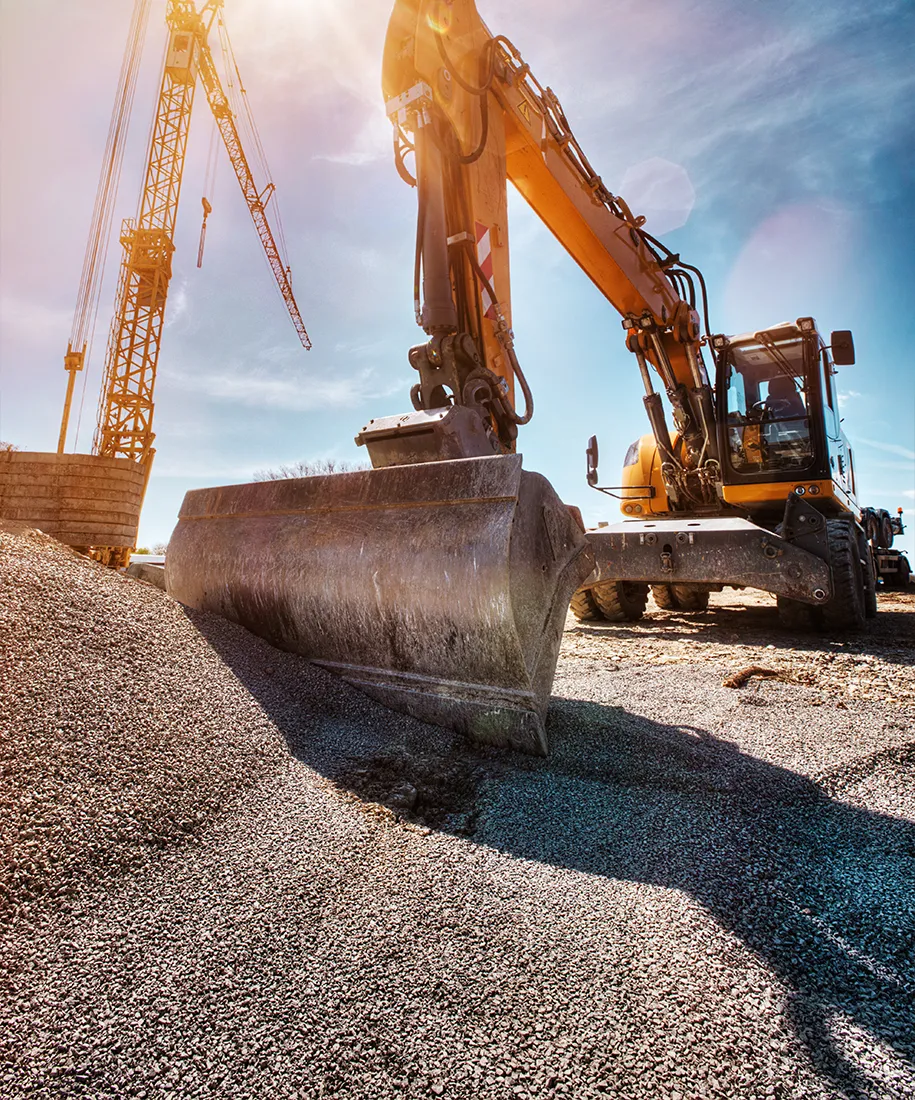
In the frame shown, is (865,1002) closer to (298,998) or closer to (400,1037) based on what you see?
(400,1037)

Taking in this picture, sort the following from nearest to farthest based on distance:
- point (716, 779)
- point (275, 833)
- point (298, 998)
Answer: point (298, 998) < point (275, 833) < point (716, 779)

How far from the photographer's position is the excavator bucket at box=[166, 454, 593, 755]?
1.91 metres

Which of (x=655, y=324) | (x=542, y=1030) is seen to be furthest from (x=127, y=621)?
(x=655, y=324)

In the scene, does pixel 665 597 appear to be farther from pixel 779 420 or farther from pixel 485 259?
pixel 485 259

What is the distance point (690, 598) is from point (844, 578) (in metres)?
1.79

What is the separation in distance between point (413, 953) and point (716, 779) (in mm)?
1117

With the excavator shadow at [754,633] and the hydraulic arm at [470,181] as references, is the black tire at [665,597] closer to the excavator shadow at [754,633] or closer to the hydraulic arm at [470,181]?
the excavator shadow at [754,633]

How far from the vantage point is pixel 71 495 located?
29.7ft

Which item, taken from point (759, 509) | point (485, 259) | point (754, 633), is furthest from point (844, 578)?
point (485, 259)

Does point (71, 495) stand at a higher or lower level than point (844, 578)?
higher

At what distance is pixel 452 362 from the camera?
286 cm

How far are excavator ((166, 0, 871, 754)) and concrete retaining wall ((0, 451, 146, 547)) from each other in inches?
302

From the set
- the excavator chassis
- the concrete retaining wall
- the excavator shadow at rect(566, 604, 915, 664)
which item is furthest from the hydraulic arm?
the concrete retaining wall

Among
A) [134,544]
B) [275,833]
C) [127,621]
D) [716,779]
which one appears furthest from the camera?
[134,544]
